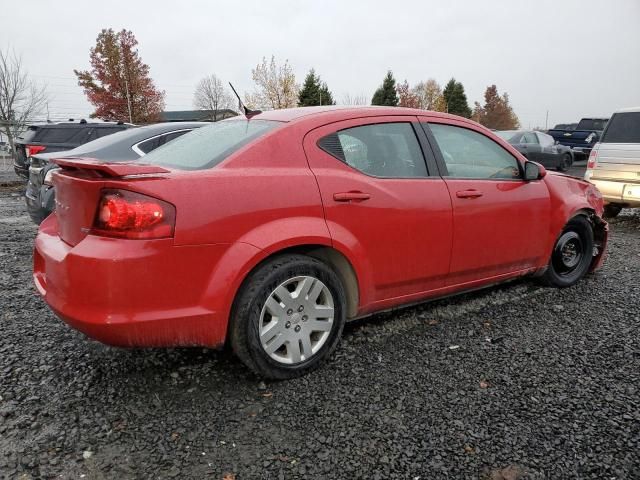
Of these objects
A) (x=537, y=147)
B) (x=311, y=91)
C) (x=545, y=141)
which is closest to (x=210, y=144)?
(x=537, y=147)

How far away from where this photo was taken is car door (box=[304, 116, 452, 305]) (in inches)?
106

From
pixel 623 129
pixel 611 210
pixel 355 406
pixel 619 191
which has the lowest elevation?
pixel 355 406

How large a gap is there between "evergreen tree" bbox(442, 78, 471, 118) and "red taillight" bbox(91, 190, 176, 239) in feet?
163

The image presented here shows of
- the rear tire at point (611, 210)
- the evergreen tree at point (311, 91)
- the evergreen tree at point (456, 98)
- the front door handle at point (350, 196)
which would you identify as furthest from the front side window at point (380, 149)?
the evergreen tree at point (456, 98)

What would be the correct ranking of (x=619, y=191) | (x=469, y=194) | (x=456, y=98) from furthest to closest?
(x=456, y=98), (x=619, y=191), (x=469, y=194)

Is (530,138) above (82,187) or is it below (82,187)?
above

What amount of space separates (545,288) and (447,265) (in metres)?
1.55

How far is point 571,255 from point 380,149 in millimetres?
2443

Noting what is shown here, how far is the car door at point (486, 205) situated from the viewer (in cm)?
324

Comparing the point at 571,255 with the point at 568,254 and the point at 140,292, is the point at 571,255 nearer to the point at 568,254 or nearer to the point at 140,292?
the point at 568,254

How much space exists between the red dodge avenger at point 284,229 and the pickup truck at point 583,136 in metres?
17.6

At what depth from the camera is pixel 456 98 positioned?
4850 cm

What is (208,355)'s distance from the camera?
290cm

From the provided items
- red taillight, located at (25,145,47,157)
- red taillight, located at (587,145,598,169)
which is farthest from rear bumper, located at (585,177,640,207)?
red taillight, located at (25,145,47,157)
